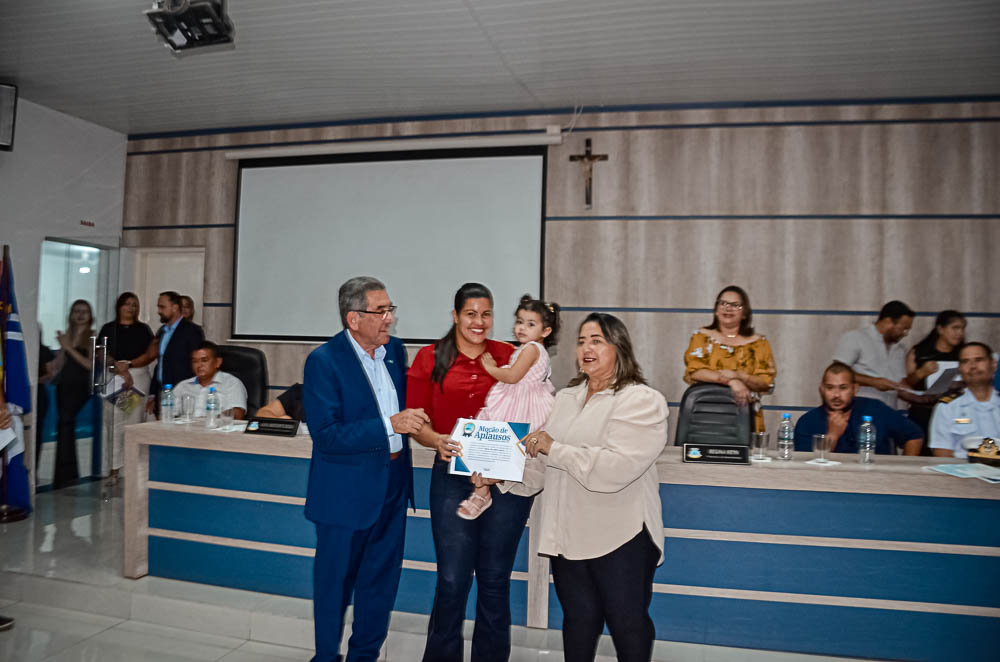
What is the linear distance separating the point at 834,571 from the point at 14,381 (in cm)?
487

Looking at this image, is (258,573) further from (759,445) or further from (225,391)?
(759,445)

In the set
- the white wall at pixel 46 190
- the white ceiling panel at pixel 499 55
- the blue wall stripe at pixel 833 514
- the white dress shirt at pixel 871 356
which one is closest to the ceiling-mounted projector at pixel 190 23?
the white ceiling panel at pixel 499 55

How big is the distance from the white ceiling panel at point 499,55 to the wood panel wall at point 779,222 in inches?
9.1

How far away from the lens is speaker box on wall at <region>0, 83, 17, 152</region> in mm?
4723

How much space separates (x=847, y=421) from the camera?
3.05m

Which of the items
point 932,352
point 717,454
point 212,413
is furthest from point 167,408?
point 932,352

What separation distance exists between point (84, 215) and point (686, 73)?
534cm

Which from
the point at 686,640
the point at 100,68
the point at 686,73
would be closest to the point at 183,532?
the point at 686,640

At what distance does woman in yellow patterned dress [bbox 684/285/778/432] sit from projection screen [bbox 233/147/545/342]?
183 cm

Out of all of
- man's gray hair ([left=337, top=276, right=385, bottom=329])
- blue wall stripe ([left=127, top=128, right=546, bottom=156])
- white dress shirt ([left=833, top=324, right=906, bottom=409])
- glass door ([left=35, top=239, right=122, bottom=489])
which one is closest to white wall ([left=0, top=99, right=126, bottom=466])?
glass door ([left=35, top=239, right=122, bottom=489])

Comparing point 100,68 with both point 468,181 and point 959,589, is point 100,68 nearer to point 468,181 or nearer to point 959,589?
point 468,181

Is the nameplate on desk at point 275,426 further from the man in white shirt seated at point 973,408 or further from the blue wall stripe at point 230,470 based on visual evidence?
the man in white shirt seated at point 973,408

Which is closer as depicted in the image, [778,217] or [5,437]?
[5,437]

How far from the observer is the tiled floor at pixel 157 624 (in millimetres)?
2680
